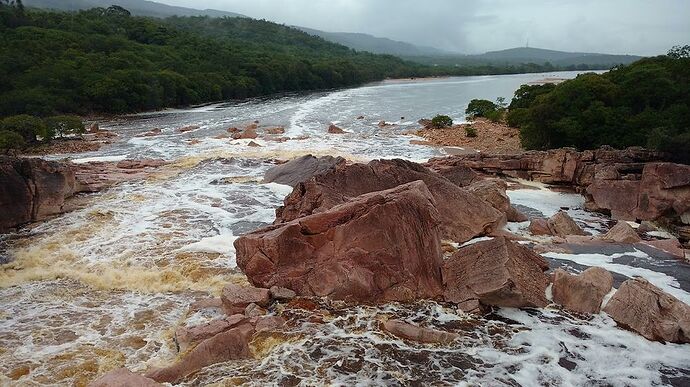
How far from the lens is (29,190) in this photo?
19.3 meters

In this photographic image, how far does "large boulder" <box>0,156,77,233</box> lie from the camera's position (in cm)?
1845

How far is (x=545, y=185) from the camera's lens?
26359 millimetres

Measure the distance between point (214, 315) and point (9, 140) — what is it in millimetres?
26435

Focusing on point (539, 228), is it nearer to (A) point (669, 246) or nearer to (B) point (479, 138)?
(A) point (669, 246)

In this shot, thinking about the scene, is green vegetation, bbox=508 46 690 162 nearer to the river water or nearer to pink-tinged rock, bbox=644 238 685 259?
the river water

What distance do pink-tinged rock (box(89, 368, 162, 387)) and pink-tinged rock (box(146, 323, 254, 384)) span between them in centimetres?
69

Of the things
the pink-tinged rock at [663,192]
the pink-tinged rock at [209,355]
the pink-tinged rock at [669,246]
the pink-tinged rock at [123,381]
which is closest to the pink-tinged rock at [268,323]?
the pink-tinged rock at [209,355]

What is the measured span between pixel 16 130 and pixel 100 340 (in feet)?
96.6

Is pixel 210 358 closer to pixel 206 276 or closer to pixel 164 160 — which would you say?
pixel 206 276

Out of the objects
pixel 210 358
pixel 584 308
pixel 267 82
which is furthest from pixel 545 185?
pixel 267 82

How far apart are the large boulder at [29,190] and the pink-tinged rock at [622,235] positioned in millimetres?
20597

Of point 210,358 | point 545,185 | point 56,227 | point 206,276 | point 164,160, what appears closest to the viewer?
point 210,358

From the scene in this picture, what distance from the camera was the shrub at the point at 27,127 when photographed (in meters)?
34.2

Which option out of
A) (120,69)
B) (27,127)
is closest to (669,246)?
(27,127)
